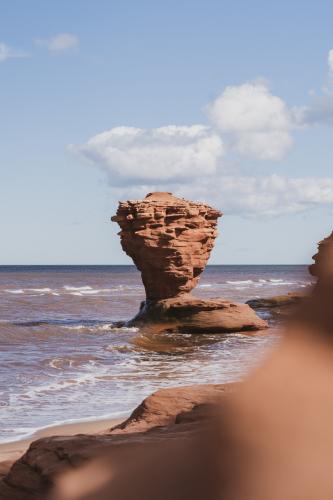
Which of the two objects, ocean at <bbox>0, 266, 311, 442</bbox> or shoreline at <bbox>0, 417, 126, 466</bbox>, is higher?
shoreline at <bbox>0, 417, 126, 466</bbox>

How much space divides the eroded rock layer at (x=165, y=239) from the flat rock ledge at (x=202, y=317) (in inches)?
38.1

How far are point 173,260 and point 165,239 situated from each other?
3.08 ft

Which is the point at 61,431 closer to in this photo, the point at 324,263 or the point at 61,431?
the point at 61,431

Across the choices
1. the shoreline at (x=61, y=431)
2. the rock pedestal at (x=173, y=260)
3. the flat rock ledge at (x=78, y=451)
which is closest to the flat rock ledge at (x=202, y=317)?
the rock pedestal at (x=173, y=260)

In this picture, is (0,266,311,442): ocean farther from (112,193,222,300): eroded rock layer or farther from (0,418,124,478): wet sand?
(112,193,222,300): eroded rock layer

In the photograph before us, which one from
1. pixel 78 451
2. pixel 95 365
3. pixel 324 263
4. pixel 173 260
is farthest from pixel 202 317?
pixel 324 263

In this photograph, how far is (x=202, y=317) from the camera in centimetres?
2772

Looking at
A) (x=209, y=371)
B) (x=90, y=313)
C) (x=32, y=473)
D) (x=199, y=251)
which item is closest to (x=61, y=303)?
(x=90, y=313)

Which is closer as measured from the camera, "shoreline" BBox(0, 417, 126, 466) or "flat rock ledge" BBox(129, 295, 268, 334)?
"shoreline" BBox(0, 417, 126, 466)

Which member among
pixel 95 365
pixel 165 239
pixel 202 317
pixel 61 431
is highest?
pixel 165 239

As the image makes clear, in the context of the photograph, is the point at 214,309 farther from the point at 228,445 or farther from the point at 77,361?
the point at 228,445

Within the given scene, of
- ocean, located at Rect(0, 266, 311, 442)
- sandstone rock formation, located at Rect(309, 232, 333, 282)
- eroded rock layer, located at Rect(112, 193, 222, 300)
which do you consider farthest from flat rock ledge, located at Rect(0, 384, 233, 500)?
eroded rock layer, located at Rect(112, 193, 222, 300)

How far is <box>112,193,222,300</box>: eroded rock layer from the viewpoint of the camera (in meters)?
28.8

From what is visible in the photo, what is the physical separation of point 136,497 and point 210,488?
0.48 m
